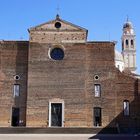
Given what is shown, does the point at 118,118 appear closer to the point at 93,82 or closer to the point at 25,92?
the point at 93,82

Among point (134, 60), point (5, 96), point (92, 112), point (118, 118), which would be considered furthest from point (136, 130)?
Answer: point (134, 60)

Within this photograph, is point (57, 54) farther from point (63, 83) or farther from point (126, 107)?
point (126, 107)

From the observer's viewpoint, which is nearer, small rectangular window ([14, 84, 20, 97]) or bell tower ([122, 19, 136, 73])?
small rectangular window ([14, 84, 20, 97])

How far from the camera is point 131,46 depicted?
94125 mm

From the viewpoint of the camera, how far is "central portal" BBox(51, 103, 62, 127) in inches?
1603

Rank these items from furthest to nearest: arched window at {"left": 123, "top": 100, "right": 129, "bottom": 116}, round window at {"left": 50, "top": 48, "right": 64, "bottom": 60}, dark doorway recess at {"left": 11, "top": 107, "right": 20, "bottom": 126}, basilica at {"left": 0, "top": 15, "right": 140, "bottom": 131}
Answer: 1. round window at {"left": 50, "top": 48, "right": 64, "bottom": 60}
2. arched window at {"left": 123, "top": 100, "right": 129, "bottom": 116}
3. dark doorway recess at {"left": 11, "top": 107, "right": 20, "bottom": 126}
4. basilica at {"left": 0, "top": 15, "right": 140, "bottom": 131}

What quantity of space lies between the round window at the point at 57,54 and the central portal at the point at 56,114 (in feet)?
16.3

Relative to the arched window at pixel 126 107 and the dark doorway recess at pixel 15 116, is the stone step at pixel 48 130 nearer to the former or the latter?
the dark doorway recess at pixel 15 116

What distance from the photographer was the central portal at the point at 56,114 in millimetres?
40719

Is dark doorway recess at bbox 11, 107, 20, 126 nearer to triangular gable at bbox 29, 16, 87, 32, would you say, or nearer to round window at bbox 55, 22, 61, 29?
triangular gable at bbox 29, 16, 87, 32

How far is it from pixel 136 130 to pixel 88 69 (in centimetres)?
797

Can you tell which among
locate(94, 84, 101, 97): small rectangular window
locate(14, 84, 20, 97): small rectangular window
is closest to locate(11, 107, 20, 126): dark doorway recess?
locate(14, 84, 20, 97): small rectangular window

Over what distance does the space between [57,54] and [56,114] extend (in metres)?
6.33

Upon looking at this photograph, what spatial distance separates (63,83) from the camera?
4103cm
